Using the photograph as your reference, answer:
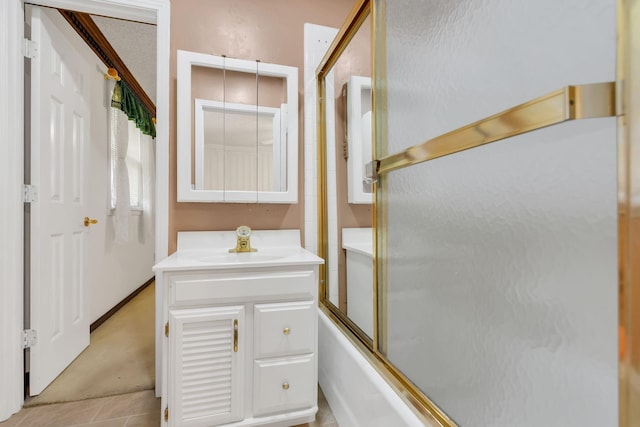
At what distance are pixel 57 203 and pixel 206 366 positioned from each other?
4.39 ft

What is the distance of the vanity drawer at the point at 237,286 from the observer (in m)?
1.19

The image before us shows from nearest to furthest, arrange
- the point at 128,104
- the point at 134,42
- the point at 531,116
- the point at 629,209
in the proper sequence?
the point at 629,209 → the point at 531,116 → the point at 134,42 → the point at 128,104

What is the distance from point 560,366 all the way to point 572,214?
272mm

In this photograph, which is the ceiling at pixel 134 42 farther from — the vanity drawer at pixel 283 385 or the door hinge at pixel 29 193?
the vanity drawer at pixel 283 385

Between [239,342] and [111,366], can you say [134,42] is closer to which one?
[111,366]

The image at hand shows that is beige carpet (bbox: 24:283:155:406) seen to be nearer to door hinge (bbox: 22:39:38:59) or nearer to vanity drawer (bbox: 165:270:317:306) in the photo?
vanity drawer (bbox: 165:270:317:306)

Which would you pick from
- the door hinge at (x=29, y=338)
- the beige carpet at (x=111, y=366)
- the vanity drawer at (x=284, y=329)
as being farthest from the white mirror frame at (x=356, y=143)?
the door hinge at (x=29, y=338)

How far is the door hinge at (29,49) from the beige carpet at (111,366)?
5.73 ft

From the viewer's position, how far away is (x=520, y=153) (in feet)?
1.95

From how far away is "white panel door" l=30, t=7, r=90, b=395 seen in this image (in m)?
1.54

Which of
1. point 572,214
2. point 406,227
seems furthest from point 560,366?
point 406,227

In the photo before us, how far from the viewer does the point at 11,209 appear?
1.42 m

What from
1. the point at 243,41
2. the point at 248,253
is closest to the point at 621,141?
the point at 248,253

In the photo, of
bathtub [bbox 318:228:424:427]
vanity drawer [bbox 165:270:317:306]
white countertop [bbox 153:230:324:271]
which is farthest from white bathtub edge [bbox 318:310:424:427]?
white countertop [bbox 153:230:324:271]
